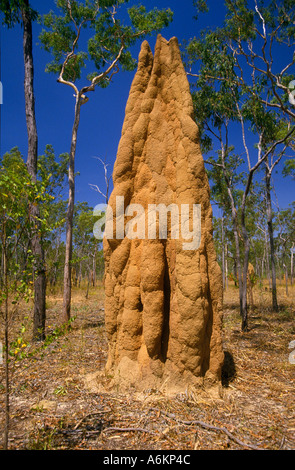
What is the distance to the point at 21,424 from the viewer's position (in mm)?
3381

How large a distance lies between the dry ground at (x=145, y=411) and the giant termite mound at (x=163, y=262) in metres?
0.41

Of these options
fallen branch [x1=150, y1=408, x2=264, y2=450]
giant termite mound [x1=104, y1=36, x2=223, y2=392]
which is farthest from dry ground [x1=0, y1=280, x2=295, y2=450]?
giant termite mound [x1=104, y1=36, x2=223, y2=392]

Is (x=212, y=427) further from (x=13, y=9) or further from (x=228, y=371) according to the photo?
(x=13, y=9)

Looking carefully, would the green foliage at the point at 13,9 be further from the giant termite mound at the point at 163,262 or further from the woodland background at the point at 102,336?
the giant termite mound at the point at 163,262

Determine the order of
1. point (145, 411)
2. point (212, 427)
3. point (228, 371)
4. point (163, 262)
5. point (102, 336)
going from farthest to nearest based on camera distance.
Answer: point (102, 336)
point (228, 371)
point (163, 262)
point (145, 411)
point (212, 427)

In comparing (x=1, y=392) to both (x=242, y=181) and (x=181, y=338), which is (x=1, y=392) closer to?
(x=181, y=338)

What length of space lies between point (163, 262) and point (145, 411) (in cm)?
185

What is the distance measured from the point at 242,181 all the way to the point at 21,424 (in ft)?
56.8

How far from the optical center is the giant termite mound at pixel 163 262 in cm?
405

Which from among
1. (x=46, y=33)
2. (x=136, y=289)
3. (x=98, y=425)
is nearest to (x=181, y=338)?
(x=136, y=289)

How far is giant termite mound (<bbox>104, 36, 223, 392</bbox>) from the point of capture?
→ 13.3 feet

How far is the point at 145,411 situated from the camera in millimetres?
3617

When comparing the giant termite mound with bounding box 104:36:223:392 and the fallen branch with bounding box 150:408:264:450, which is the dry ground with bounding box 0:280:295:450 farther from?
the giant termite mound with bounding box 104:36:223:392

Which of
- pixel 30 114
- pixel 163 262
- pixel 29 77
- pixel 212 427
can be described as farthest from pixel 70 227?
pixel 212 427
